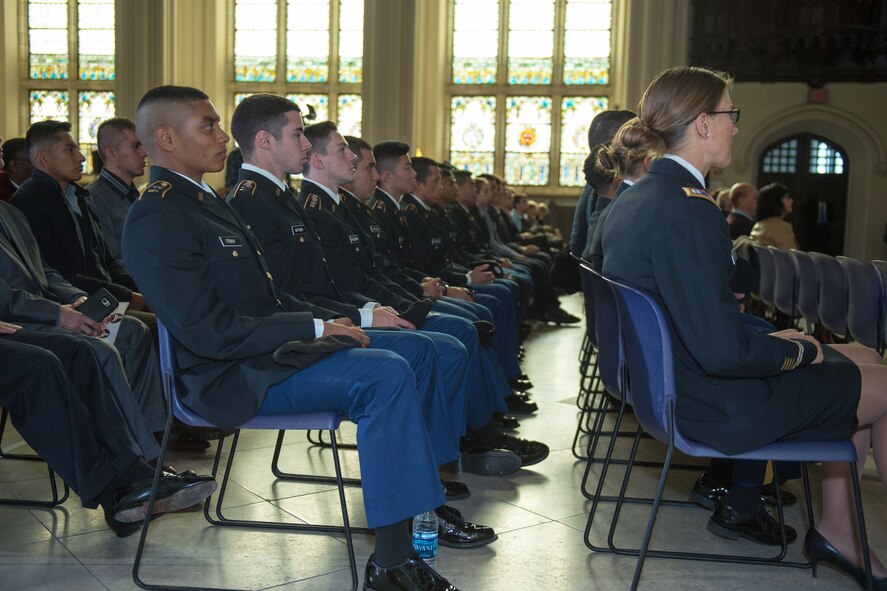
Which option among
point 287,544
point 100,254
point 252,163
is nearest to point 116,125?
point 100,254

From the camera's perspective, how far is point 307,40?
1748cm

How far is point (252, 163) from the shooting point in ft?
11.0

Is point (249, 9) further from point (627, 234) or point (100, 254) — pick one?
point (627, 234)

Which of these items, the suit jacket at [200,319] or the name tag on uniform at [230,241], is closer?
the suit jacket at [200,319]

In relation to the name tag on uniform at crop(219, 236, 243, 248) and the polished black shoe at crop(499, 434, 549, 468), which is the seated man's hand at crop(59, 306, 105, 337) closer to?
the name tag on uniform at crop(219, 236, 243, 248)

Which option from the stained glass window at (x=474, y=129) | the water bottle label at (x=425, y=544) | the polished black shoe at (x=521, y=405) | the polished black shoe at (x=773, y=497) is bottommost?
the polished black shoe at (x=521, y=405)

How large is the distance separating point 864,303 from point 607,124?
1.49 m

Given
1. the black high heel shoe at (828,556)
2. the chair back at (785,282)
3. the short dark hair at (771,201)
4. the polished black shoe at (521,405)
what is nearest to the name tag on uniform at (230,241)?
the black high heel shoe at (828,556)

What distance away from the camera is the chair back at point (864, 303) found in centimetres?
432

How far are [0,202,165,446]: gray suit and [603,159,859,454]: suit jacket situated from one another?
5.80ft

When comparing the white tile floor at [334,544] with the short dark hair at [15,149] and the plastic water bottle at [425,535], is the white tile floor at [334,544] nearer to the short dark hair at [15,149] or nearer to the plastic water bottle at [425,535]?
the plastic water bottle at [425,535]

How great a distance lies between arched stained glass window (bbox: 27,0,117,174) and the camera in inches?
679

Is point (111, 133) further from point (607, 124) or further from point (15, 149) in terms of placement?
point (607, 124)

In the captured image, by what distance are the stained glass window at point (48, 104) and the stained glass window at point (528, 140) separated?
8.22m
